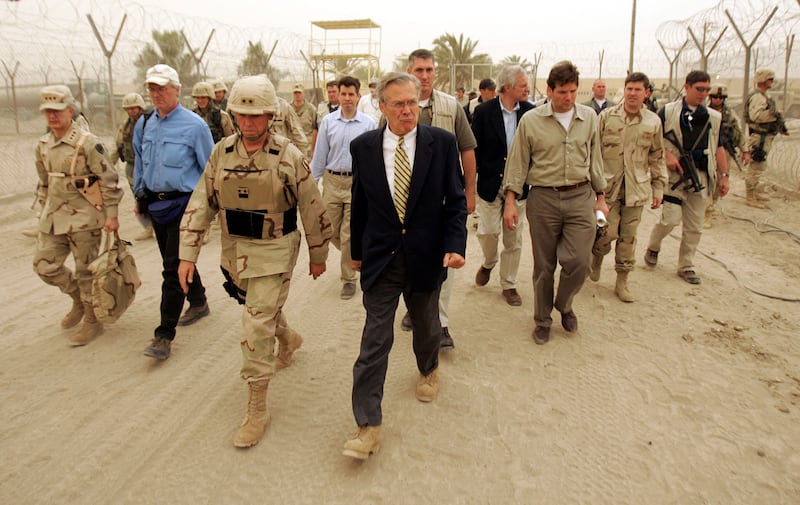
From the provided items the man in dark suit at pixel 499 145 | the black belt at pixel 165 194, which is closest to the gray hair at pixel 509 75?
the man in dark suit at pixel 499 145

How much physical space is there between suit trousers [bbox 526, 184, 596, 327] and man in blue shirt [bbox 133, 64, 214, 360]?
8.98 ft

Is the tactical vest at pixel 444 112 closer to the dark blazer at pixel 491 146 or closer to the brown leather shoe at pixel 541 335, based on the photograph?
the dark blazer at pixel 491 146

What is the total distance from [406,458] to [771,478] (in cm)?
192

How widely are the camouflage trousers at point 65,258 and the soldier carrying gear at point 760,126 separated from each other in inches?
387

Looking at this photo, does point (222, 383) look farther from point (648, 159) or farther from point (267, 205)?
point (648, 159)

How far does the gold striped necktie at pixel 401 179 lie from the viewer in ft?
9.93

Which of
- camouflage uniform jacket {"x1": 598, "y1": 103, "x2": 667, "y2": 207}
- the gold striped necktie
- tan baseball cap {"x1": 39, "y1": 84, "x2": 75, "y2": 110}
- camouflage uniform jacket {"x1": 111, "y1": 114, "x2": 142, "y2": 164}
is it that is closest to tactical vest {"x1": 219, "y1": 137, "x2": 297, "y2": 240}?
the gold striped necktie

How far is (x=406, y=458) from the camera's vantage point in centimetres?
303

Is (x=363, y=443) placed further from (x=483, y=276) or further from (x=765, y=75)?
(x=765, y=75)

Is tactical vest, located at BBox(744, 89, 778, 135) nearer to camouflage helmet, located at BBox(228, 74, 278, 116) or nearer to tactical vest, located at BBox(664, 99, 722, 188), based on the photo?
tactical vest, located at BBox(664, 99, 722, 188)

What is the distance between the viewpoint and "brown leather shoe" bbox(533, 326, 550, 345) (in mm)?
4453

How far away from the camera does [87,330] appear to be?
454 cm

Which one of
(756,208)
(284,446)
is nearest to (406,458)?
(284,446)

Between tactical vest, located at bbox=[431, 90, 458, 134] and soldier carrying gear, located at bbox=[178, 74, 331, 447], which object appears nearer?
soldier carrying gear, located at bbox=[178, 74, 331, 447]
